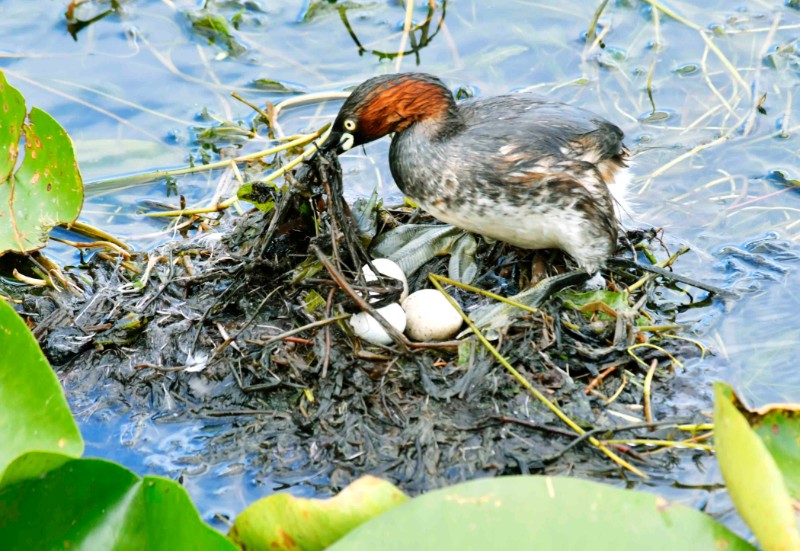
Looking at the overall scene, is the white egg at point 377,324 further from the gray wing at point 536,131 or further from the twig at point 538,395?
the gray wing at point 536,131

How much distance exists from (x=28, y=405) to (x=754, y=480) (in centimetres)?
201

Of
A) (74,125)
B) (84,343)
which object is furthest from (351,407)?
(74,125)

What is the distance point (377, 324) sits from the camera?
13.9 feet

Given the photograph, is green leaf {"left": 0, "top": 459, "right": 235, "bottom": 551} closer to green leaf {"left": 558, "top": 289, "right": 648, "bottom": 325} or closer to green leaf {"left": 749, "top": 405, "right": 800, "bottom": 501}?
green leaf {"left": 749, "top": 405, "right": 800, "bottom": 501}

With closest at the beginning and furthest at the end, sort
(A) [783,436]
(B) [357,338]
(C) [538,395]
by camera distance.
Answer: (A) [783,436], (C) [538,395], (B) [357,338]

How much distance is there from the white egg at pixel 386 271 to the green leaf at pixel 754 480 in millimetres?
1993

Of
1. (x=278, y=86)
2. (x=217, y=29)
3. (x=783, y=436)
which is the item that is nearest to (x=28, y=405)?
(x=783, y=436)

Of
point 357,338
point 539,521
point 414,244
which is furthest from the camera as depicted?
point 414,244

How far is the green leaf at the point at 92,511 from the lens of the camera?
106 inches

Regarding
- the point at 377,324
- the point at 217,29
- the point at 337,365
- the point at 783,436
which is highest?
the point at 783,436

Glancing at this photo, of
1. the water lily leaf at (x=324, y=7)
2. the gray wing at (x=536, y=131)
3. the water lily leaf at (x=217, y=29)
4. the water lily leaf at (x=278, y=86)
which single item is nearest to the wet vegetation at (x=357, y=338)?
the water lily leaf at (x=278, y=86)

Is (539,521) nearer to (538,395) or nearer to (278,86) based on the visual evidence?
(538,395)

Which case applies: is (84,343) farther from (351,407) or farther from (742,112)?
(742,112)

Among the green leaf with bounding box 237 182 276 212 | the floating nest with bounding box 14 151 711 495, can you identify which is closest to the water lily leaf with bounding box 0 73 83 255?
the floating nest with bounding box 14 151 711 495
